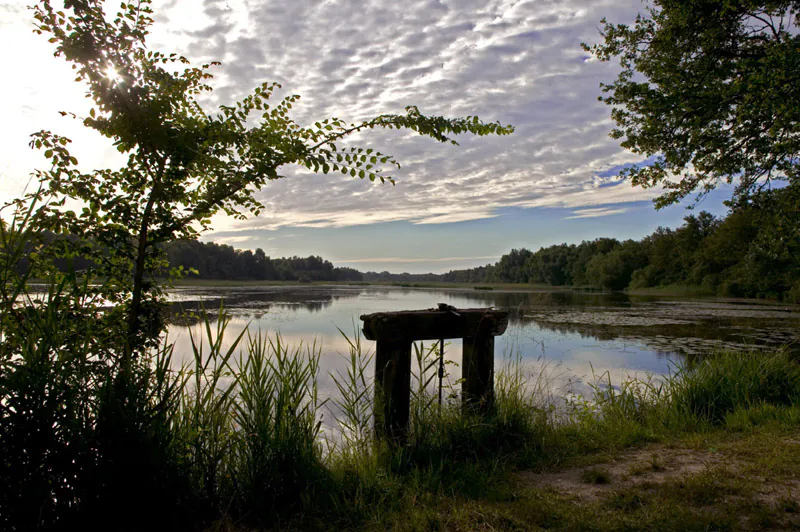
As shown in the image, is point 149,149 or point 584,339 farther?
point 584,339

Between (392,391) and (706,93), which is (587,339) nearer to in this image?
(706,93)

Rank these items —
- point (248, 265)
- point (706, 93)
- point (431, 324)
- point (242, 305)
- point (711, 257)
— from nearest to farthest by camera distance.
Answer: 1. point (431, 324)
2. point (706, 93)
3. point (242, 305)
4. point (711, 257)
5. point (248, 265)

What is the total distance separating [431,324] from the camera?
152 inches

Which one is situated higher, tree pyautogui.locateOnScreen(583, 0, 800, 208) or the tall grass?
tree pyautogui.locateOnScreen(583, 0, 800, 208)

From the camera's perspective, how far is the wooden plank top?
11.6 ft

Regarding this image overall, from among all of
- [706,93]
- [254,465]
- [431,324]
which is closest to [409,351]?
[431,324]

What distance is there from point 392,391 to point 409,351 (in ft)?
1.15

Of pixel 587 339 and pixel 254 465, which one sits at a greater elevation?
pixel 254 465

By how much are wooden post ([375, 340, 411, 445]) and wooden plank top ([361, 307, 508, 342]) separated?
0.09 m

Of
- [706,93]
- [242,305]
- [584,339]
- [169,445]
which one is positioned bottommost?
[584,339]

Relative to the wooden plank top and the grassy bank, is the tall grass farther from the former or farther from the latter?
the wooden plank top

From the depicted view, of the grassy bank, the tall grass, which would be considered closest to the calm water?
the grassy bank

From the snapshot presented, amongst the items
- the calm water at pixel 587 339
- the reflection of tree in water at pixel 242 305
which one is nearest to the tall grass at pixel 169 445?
the reflection of tree in water at pixel 242 305

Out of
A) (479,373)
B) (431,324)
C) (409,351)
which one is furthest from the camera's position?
(479,373)
